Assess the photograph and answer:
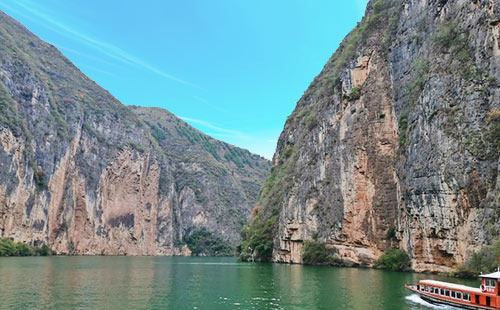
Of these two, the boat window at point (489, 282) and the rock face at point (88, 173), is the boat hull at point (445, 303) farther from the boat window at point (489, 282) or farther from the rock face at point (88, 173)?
the rock face at point (88, 173)

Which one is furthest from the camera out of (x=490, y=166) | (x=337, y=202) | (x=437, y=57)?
(x=337, y=202)

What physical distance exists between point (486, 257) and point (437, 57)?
20.8 meters

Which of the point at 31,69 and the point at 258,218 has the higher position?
the point at 31,69

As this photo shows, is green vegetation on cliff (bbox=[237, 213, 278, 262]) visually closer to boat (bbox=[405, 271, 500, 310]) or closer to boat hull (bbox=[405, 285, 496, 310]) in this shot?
boat hull (bbox=[405, 285, 496, 310])

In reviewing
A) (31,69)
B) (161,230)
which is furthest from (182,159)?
(31,69)

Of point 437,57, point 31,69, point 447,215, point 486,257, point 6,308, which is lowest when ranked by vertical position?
point 6,308

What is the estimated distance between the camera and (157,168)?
148 metres

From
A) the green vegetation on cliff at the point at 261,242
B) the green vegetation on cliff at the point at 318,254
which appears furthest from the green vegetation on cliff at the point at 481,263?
the green vegetation on cliff at the point at 261,242

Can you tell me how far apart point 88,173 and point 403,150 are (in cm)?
9298

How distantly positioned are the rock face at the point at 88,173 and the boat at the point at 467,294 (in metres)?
84.3

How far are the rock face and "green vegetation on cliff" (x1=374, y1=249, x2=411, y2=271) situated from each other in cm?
7291

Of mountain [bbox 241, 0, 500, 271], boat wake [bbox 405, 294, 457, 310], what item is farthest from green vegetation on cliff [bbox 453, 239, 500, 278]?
boat wake [bbox 405, 294, 457, 310]

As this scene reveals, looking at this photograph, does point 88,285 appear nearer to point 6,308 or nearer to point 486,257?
point 6,308

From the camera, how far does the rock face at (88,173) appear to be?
315 feet
